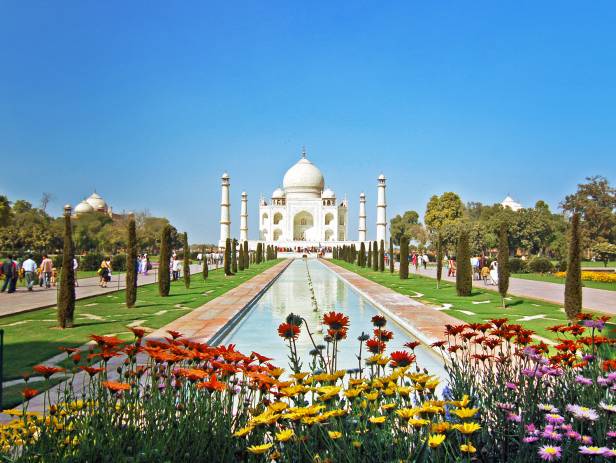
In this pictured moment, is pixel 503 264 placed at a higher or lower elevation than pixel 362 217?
lower

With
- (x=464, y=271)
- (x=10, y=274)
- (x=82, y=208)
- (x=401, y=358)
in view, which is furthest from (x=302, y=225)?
(x=401, y=358)

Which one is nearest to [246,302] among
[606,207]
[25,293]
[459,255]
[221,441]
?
[459,255]

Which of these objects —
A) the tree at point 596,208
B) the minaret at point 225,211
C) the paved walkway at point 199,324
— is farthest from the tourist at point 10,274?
the minaret at point 225,211

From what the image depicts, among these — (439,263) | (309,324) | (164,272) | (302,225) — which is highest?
(302,225)

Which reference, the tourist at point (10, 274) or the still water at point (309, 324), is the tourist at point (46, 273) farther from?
the still water at point (309, 324)

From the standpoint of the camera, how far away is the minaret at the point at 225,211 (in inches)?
1832

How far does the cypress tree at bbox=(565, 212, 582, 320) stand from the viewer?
7.60 meters

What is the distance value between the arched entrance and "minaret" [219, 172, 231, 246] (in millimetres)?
8034

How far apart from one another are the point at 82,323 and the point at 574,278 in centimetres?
639

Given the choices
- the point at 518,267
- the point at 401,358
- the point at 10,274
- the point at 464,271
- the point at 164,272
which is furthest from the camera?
the point at 518,267

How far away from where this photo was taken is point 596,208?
90.9 feet

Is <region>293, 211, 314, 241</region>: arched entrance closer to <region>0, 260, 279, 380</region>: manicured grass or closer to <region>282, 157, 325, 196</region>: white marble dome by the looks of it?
<region>282, 157, 325, 196</region>: white marble dome

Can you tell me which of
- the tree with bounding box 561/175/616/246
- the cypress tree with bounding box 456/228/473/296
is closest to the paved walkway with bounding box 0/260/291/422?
the cypress tree with bounding box 456/228/473/296

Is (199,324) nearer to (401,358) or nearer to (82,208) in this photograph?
(401,358)
